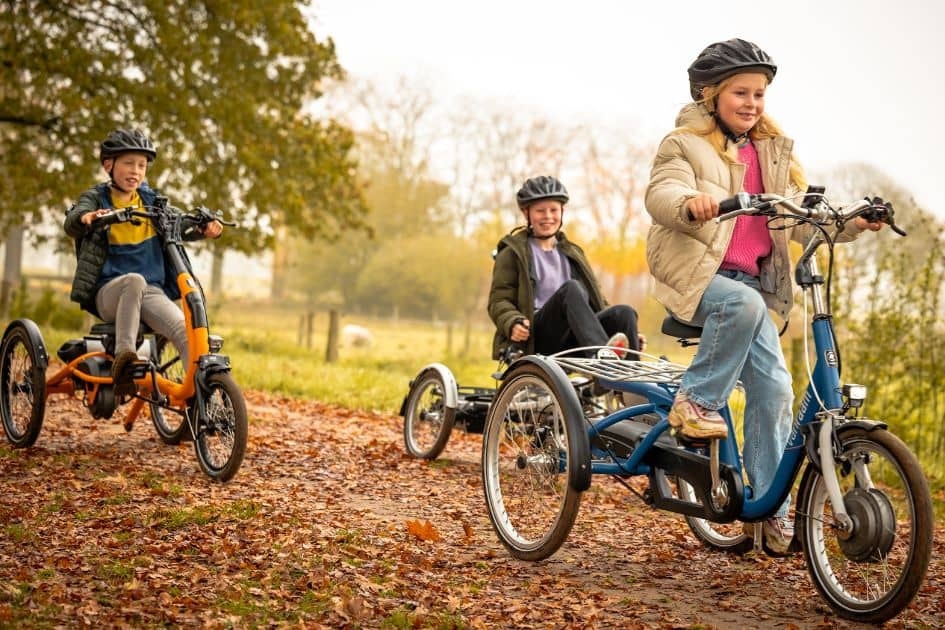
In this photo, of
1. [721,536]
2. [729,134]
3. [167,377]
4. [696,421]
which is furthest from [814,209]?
[167,377]

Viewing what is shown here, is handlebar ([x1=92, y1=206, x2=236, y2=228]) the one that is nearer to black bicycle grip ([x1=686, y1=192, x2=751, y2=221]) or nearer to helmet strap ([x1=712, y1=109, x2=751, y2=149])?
helmet strap ([x1=712, y1=109, x2=751, y2=149])

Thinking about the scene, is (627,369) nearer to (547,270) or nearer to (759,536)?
(759,536)

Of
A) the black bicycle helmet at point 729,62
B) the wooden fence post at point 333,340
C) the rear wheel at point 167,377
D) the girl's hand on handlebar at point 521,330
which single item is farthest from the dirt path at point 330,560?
the wooden fence post at point 333,340

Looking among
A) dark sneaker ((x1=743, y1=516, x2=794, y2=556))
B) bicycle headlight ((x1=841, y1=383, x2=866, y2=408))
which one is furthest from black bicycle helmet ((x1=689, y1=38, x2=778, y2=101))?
dark sneaker ((x1=743, y1=516, x2=794, y2=556))

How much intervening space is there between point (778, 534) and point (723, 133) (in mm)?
1602

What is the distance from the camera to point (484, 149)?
35.8 meters

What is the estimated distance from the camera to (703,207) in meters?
3.78

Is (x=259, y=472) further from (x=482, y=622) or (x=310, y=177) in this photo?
(x=310, y=177)

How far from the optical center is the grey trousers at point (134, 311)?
6238 millimetres

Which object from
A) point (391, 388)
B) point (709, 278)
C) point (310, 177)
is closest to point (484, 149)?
point (310, 177)

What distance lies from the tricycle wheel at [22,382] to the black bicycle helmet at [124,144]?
1.20m

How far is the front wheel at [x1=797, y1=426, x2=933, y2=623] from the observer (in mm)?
3340

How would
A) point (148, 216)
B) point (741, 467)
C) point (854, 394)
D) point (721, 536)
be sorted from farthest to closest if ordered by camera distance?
point (148, 216), point (721, 536), point (741, 467), point (854, 394)

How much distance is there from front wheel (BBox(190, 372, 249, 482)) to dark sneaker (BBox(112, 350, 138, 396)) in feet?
1.73
